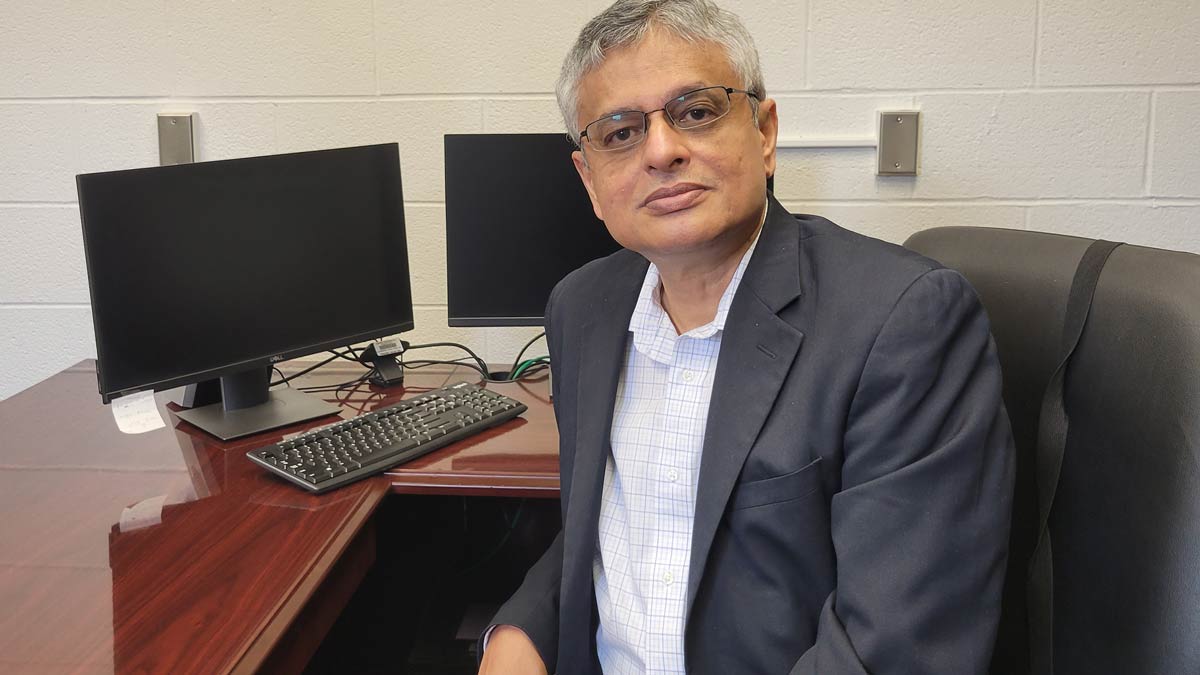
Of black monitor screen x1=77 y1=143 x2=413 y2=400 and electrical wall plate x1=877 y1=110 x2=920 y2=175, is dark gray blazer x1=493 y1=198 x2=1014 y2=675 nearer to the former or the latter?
black monitor screen x1=77 y1=143 x2=413 y2=400

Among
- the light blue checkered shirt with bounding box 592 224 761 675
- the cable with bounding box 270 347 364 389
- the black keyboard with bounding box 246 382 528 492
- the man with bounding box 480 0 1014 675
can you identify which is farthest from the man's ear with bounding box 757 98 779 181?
the cable with bounding box 270 347 364 389

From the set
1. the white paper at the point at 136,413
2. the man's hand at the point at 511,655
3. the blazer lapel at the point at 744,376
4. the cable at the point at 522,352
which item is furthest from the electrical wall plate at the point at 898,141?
the white paper at the point at 136,413

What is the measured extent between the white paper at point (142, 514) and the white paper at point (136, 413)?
219 mm

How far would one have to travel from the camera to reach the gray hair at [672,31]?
44.4 inches

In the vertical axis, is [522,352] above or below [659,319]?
below

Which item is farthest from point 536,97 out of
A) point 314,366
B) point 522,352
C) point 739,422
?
point 739,422

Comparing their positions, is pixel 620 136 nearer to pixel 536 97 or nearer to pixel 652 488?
pixel 652 488

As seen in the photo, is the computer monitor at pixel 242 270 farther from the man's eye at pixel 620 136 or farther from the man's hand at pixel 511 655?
the man's eye at pixel 620 136

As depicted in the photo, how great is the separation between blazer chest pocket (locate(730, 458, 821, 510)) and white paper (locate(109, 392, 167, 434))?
1.02 metres

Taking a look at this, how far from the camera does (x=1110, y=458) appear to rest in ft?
3.23

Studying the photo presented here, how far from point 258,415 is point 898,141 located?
4.39 ft

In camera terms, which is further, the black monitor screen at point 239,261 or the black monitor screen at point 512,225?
the black monitor screen at point 512,225

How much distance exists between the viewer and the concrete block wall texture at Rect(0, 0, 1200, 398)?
1.99 m

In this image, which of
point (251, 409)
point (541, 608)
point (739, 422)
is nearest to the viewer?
point (739, 422)
